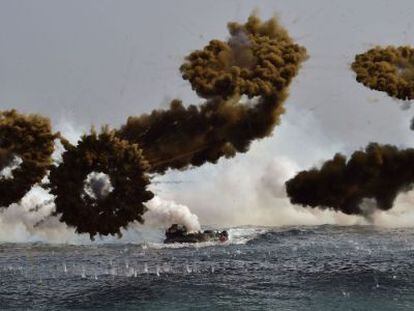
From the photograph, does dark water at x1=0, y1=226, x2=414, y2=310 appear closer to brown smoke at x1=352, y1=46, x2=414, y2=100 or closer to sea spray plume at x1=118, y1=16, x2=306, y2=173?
sea spray plume at x1=118, y1=16, x2=306, y2=173

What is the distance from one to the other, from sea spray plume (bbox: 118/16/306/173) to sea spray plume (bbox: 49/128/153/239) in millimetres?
6491

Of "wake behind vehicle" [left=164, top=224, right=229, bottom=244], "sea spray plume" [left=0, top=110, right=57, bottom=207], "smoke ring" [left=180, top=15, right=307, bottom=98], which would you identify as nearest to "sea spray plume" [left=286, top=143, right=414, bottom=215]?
"smoke ring" [left=180, top=15, right=307, bottom=98]

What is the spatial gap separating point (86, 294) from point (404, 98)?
54.3 m

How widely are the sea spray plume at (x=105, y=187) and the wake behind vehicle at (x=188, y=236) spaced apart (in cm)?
8793

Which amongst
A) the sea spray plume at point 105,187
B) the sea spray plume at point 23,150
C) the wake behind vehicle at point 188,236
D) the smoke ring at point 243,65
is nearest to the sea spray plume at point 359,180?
the smoke ring at point 243,65

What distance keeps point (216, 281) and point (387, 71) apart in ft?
155

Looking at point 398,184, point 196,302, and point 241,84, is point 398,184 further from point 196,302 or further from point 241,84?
point 196,302

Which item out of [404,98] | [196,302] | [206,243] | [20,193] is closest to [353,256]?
[206,243]

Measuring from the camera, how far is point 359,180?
8619 cm

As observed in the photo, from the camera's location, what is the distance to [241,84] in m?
79.8

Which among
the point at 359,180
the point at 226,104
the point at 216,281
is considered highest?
the point at 226,104

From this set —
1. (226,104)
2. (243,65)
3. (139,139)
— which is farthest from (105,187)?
(243,65)

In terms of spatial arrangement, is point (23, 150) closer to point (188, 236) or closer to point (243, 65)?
point (243, 65)

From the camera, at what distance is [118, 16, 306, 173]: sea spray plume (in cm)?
8062
